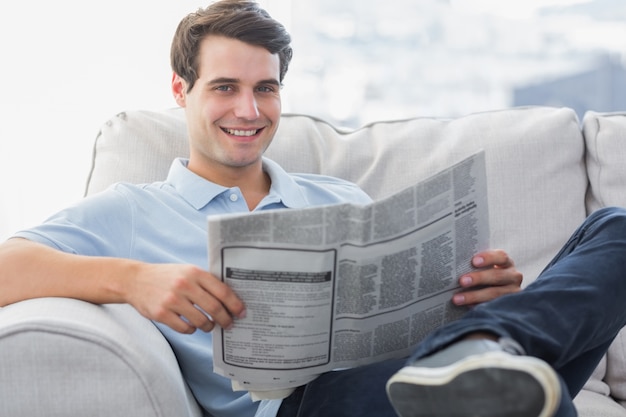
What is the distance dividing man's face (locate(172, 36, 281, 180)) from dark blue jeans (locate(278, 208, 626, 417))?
60 centimetres

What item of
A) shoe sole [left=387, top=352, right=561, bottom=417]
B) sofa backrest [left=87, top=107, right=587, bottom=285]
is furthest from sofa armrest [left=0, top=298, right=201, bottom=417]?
sofa backrest [left=87, top=107, right=587, bottom=285]

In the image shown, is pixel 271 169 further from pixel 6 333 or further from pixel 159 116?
pixel 6 333

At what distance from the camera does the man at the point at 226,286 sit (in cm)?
87

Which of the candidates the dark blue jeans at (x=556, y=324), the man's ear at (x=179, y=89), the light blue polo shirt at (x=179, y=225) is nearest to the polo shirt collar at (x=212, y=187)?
the light blue polo shirt at (x=179, y=225)

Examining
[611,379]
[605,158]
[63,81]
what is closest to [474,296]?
[611,379]

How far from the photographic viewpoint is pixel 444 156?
1.83m

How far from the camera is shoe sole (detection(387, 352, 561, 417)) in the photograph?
2.58 feet

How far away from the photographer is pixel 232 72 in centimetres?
160

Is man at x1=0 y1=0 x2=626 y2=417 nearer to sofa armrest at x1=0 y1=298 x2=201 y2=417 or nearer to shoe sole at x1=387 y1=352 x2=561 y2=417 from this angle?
shoe sole at x1=387 y1=352 x2=561 y2=417

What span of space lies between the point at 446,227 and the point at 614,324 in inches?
→ 10.2

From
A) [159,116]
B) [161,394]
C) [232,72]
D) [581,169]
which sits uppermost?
[232,72]

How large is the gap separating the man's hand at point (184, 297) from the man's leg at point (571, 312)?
262mm

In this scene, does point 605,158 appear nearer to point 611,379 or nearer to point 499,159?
point 499,159

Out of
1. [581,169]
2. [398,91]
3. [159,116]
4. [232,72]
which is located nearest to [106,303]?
[232,72]
